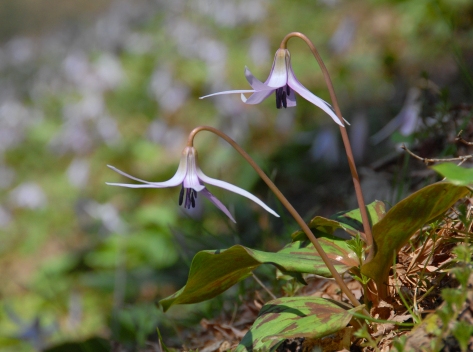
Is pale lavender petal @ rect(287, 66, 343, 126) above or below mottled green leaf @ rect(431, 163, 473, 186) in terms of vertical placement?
above

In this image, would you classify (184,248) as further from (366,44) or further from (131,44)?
(131,44)

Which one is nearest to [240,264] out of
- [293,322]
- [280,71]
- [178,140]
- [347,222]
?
[293,322]

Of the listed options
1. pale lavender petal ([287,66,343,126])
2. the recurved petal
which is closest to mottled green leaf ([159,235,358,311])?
the recurved petal

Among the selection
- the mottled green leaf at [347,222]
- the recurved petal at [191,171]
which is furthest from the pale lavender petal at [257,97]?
the mottled green leaf at [347,222]

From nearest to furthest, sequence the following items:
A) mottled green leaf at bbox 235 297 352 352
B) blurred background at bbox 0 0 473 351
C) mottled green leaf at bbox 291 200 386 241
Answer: mottled green leaf at bbox 235 297 352 352 → mottled green leaf at bbox 291 200 386 241 → blurred background at bbox 0 0 473 351

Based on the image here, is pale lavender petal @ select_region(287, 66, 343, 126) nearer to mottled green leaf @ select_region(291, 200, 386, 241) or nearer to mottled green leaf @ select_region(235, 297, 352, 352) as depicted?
mottled green leaf @ select_region(291, 200, 386, 241)

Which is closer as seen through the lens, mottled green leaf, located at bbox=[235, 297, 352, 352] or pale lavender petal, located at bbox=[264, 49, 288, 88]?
mottled green leaf, located at bbox=[235, 297, 352, 352]
